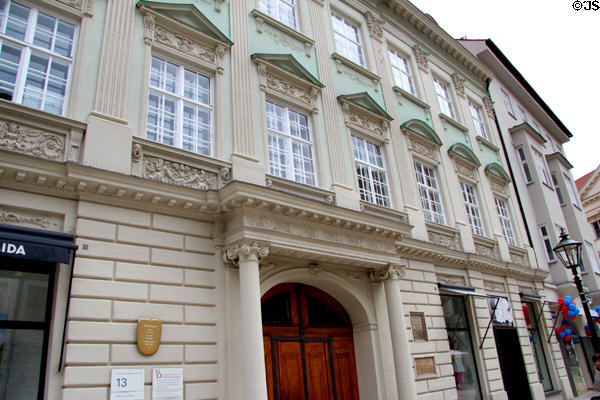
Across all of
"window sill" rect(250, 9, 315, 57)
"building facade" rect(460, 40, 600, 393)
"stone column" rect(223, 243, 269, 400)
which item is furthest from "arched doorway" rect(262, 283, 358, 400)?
"building facade" rect(460, 40, 600, 393)

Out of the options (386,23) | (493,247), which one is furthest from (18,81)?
(493,247)

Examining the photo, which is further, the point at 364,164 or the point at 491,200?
the point at 491,200

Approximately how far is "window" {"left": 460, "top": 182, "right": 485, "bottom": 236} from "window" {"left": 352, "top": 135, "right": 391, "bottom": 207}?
15.4ft

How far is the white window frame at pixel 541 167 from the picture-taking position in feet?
73.0

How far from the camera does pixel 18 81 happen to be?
717 cm

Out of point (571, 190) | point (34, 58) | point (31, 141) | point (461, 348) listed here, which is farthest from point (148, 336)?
point (571, 190)

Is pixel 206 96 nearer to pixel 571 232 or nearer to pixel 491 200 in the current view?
pixel 491 200

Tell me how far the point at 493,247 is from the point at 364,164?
682 cm

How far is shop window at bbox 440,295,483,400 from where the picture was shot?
12.4 metres

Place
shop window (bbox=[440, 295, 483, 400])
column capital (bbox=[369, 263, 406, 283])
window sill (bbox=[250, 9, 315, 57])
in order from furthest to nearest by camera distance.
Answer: shop window (bbox=[440, 295, 483, 400])
window sill (bbox=[250, 9, 315, 57])
column capital (bbox=[369, 263, 406, 283])

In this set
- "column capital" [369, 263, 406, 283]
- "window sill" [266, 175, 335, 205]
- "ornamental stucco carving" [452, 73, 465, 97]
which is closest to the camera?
"window sill" [266, 175, 335, 205]

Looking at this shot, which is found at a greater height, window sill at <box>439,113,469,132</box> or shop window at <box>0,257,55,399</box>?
window sill at <box>439,113,469,132</box>

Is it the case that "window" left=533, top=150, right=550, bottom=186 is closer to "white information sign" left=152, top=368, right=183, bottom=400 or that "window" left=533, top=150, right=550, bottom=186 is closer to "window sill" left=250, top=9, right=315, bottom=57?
"window sill" left=250, top=9, right=315, bottom=57

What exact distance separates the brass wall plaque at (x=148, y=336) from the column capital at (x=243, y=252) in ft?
5.61
